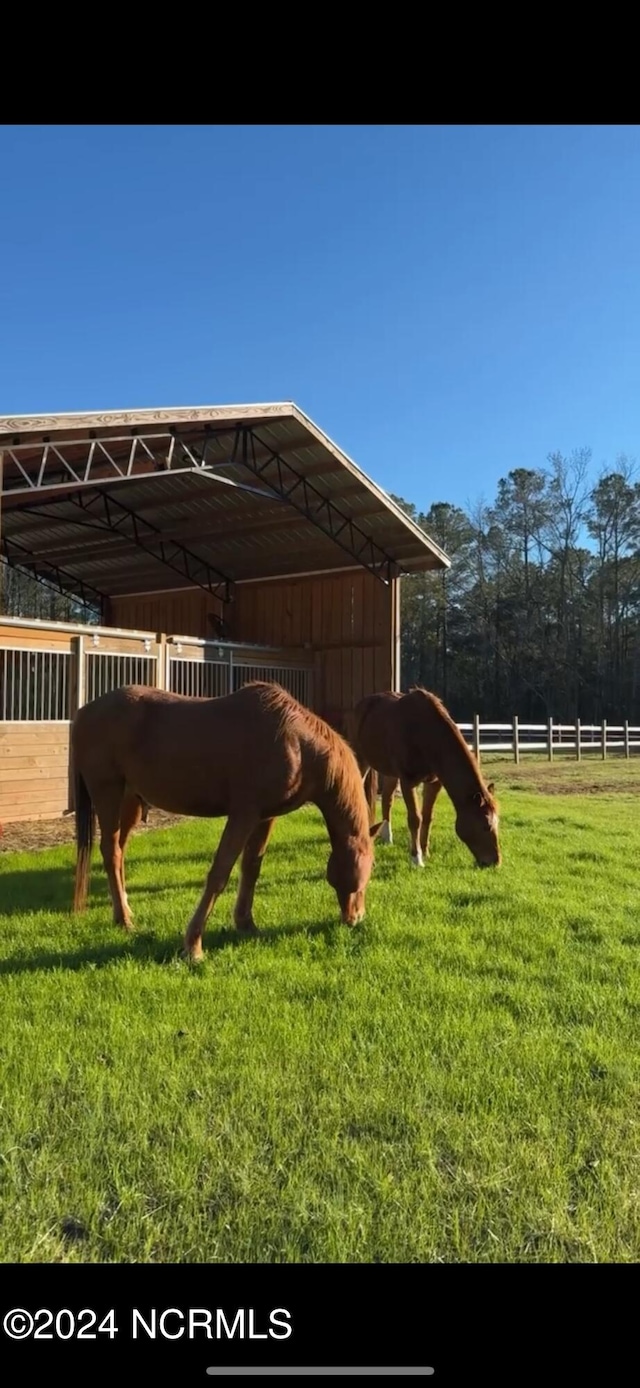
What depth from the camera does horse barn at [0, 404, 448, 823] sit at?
10.8 meters

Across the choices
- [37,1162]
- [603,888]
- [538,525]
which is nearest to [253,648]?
[603,888]

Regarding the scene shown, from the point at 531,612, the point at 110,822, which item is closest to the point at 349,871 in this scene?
the point at 110,822

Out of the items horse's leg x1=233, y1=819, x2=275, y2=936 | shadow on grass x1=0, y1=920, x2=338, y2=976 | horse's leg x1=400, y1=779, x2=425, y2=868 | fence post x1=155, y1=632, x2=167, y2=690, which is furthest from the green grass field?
fence post x1=155, y1=632, x2=167, y2=690

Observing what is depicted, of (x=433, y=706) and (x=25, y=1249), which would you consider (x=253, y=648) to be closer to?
(x=433, y=706)

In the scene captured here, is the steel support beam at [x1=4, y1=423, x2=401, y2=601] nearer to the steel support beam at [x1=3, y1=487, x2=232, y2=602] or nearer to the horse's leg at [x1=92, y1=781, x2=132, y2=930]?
the steel support beam at [x1=3, y1=487, x2=232, y2=602]

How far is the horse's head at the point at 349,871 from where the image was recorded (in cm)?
461

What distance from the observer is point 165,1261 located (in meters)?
1.84

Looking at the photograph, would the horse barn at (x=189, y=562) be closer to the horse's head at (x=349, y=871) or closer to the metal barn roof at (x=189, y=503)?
the metal barn roof at (x=189, y=503)

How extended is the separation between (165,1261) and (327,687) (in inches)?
570

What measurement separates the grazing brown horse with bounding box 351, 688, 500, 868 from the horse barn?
5.15 meters

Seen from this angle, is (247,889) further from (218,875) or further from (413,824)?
(413,824)

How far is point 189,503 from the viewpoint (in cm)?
1549

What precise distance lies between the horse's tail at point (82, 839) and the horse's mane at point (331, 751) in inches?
62.3

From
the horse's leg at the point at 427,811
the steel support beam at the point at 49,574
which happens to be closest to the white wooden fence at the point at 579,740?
the steel support beam at the point at 49,574
